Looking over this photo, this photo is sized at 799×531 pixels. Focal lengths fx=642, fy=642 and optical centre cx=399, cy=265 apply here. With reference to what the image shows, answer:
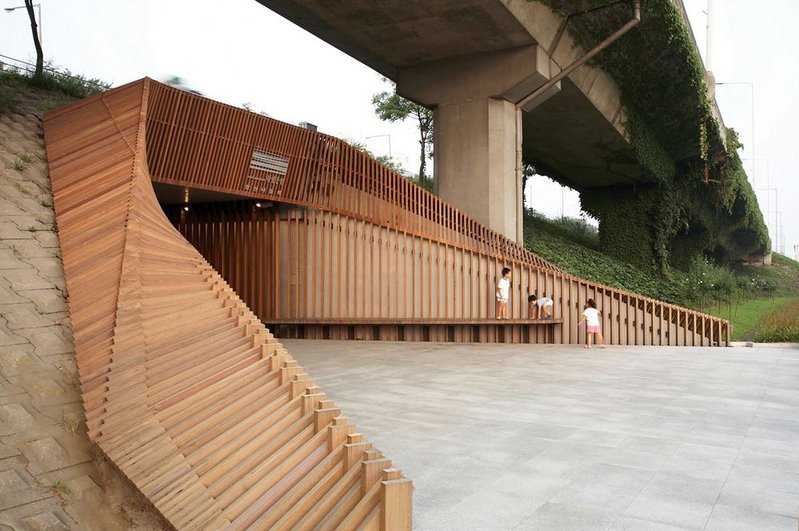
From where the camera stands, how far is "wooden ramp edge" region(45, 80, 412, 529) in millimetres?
2418

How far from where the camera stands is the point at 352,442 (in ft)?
8.71

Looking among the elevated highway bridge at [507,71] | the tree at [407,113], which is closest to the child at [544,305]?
the elevated highway bridge at [507,71]

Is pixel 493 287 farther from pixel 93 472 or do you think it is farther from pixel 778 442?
pixel 93 472

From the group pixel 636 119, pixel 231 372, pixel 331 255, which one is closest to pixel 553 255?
pixel 636 119

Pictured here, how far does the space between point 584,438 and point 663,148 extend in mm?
20791

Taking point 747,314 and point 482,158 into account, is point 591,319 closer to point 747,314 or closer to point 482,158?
point 482,158

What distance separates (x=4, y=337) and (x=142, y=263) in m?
0.96

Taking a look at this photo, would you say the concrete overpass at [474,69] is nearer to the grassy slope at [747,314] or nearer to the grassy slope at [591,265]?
the grassy slope at [591,265]

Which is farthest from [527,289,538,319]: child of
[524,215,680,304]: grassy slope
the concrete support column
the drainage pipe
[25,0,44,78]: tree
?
[25,0,44,78]: tree

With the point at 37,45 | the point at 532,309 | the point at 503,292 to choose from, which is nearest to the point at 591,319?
the point at 532,309

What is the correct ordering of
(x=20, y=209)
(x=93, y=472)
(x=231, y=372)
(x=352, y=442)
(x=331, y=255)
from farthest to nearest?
(x=331, y=255) → (x=20, y=209) → (x=231, y=372) → (x=93, y=472) → (x=352, y=442)

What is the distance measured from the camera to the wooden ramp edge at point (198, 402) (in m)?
2.42

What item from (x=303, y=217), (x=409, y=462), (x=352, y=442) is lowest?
(x=409, y=462)

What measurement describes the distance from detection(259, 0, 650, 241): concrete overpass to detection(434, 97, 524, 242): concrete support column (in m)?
0.02
